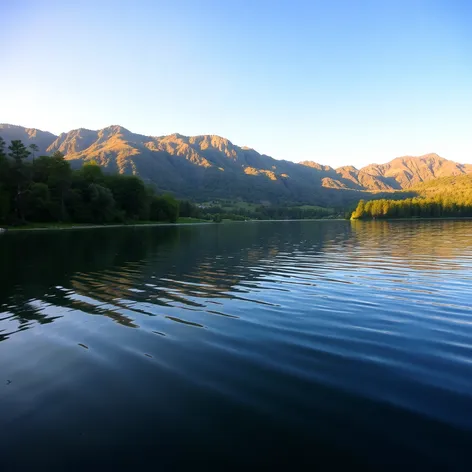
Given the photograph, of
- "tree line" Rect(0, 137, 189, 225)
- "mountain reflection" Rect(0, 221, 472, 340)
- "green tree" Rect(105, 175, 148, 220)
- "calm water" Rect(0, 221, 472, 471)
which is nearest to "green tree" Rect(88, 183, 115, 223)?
Result: "tree line" Rect(0, 137, 189, 225)

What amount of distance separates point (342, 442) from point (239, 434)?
2.30 meters

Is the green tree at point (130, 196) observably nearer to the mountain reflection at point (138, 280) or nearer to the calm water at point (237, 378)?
Answer: the mountain reflection at point (138, 280)

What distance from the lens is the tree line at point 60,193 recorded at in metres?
136

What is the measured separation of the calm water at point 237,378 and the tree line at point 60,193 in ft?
415

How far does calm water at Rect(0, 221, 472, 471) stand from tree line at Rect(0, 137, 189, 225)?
127m

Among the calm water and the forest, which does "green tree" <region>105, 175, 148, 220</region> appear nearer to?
the forest

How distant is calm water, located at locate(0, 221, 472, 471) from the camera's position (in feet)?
26.6

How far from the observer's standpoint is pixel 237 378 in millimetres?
11680

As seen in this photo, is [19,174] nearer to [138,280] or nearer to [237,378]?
[138,280]

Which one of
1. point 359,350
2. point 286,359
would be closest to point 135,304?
point 286,359

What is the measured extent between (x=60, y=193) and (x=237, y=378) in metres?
163

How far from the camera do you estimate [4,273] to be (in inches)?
1346

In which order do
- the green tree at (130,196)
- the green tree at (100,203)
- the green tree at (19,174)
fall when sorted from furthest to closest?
the green tree at (130,196), the green tree at (100,203), the green tree at (19,174)

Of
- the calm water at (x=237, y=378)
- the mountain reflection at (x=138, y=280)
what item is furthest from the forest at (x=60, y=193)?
the calm water at (x=237, y=378)
